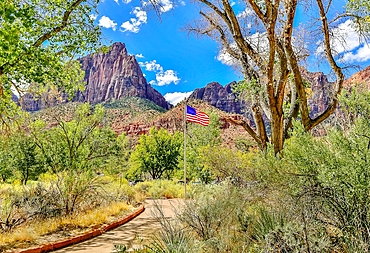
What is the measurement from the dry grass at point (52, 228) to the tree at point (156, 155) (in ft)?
91.7

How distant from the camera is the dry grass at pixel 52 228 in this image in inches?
256

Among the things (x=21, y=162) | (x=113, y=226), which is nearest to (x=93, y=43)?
(x=113, y=226)

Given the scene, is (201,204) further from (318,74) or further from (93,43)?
(318,74)

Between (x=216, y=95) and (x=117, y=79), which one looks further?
(x=216, y=95)

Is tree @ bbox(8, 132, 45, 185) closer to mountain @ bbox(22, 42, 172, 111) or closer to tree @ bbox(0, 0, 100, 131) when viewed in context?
tree @ bbox(0, 0, 100, 131)

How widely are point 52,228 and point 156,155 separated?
31364mm

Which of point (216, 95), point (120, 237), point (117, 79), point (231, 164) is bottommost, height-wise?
point (120, 237)

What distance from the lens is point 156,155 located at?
3912 centimetres

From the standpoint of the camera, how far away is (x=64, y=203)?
910 cm

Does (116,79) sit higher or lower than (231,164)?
higher

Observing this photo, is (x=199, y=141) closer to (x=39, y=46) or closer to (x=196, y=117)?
(x=196, y=117)

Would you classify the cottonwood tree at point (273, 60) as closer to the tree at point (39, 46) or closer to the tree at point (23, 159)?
the tree at point (39, 46)

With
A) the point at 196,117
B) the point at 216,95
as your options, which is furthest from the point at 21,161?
the point at 216,95

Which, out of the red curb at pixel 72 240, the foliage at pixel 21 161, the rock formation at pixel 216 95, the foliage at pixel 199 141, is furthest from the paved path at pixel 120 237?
the rock formation at pixel 216 95
